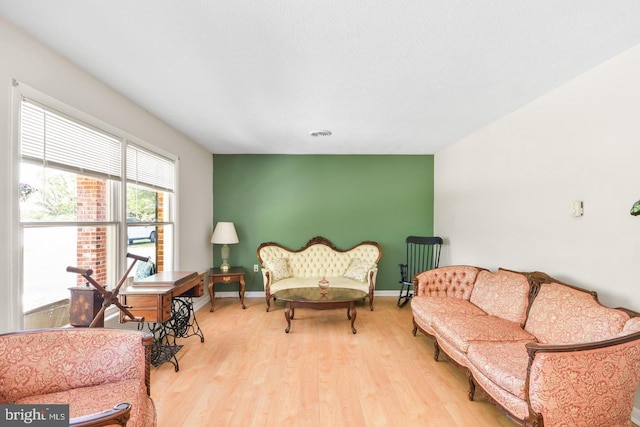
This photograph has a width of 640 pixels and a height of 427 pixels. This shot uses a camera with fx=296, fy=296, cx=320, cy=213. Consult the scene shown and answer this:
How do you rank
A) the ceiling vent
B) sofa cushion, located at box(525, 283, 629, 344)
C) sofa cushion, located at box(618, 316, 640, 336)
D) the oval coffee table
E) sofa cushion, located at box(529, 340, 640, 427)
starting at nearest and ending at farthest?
1. sofa cushion, located at box(529, 340, 640, 427)
2. sofa cushion, located at box(618, 316, 640, 336)
3. sofa cushion, located at box(525, 283, 629, 344)
4. the oval coffee table
5. the ceiling vent

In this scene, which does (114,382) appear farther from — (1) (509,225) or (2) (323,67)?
(1) (509,225)

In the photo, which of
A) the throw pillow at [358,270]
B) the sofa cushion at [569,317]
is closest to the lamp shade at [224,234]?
the throw pillow at [358,270]

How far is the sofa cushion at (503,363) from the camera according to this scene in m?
1.78

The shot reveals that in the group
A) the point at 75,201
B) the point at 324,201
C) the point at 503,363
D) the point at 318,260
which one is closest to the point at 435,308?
Answer: the point at 503,363

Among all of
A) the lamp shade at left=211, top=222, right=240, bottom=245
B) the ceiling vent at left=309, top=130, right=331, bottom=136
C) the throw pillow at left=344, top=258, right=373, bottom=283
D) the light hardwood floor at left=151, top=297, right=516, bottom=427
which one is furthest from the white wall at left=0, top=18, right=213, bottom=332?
the throw pillow at left=344, top=258, right=373, bottom=283

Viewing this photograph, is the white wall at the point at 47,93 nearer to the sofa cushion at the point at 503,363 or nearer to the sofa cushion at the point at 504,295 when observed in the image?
the sofa cushion at the point at 503,363

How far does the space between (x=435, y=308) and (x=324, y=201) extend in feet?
9.24

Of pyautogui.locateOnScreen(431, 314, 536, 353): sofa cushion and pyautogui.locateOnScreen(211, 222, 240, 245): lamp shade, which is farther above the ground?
pyautogui.locateOnScreen(211, 222, 240, 245): lamp shade

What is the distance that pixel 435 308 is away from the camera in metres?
3.11

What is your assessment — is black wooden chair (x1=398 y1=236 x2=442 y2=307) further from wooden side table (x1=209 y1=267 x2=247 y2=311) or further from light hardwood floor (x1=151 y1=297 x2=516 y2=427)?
wooden side table (x1=209 y1=267 x2=247 y2=311)

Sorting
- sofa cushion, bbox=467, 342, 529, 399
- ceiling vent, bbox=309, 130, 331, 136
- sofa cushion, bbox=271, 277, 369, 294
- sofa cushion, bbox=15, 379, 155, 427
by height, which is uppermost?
ceiling vent, bbox=309, 130, 331, 136

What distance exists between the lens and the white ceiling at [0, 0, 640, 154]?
167 cm

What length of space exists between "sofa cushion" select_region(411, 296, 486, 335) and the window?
3107mm

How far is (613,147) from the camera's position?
7.11 feet
